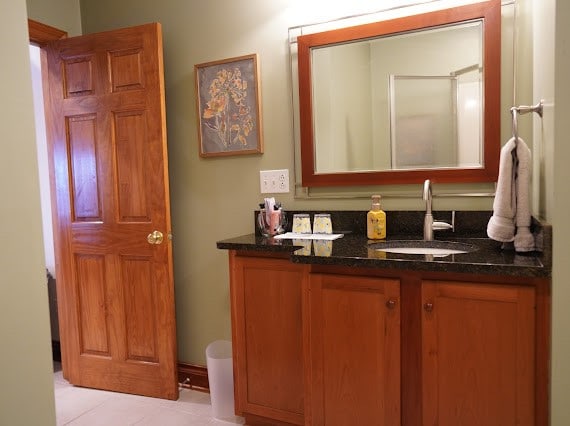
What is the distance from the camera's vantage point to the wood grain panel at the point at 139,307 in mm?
2451

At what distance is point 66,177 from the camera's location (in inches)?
101

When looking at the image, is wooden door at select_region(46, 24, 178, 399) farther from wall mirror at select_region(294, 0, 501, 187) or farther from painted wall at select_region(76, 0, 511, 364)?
wall mirror at select_region(294, 0, 501, 187)

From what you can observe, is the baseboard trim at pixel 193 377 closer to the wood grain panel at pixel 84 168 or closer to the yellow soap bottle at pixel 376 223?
the wood grain panel at pixel 84 168

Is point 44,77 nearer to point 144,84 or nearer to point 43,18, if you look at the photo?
point 43,18

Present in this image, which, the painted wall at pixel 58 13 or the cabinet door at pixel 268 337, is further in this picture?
the painted wall at pixel 58 13

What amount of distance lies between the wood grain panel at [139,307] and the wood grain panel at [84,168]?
0.36 meters

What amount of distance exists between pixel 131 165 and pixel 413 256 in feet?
5.43

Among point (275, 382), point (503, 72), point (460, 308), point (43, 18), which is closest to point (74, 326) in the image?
point (275, 382)

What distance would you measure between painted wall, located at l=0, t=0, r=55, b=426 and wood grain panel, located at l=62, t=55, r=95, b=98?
1.30 meters

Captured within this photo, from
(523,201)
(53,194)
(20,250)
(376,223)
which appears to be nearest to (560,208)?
(523,201)

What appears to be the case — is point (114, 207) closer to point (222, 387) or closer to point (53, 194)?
point (53, 194)

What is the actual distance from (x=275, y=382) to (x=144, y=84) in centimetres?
168

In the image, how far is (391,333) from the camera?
156 cm

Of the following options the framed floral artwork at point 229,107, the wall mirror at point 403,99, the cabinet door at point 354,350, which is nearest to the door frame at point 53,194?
the framed floral artwork at point 229,107
